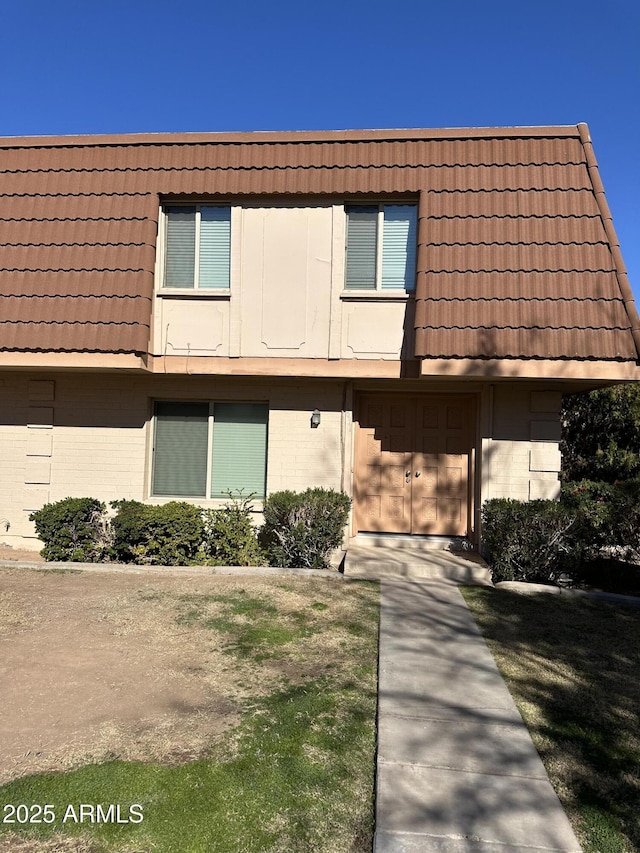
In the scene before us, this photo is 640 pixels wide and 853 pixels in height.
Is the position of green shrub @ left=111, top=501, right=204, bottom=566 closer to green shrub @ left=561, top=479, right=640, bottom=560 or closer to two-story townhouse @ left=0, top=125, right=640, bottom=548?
two-story townhouse @ left=0, top=125, right=640, bottom=548

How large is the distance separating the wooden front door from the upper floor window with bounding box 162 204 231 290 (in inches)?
122

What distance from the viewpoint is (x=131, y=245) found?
8680 mm

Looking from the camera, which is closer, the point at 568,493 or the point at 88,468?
the point at 568,493

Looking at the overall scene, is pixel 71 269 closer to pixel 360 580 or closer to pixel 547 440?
pixel 360 580

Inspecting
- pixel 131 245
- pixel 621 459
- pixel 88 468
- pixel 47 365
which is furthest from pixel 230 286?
pixel 621 459

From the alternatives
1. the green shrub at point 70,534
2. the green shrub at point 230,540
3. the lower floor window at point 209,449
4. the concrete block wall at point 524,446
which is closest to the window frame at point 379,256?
the concrete block wall at point 524,446

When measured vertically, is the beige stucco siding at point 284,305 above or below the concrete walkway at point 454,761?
above

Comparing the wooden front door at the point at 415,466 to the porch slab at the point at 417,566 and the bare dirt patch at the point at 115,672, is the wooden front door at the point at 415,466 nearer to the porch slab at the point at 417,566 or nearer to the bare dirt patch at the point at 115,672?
the porch slab at the point at 417,566

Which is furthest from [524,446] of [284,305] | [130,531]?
[130,531]

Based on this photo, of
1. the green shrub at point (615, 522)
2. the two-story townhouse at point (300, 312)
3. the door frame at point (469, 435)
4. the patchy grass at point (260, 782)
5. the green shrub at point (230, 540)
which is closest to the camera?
the patchy grass at point (260, 782)

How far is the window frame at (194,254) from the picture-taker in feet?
29.5

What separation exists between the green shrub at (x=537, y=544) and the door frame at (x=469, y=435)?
1.14 m

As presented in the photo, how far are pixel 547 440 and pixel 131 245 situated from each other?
22.2 feet

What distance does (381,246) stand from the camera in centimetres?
886
